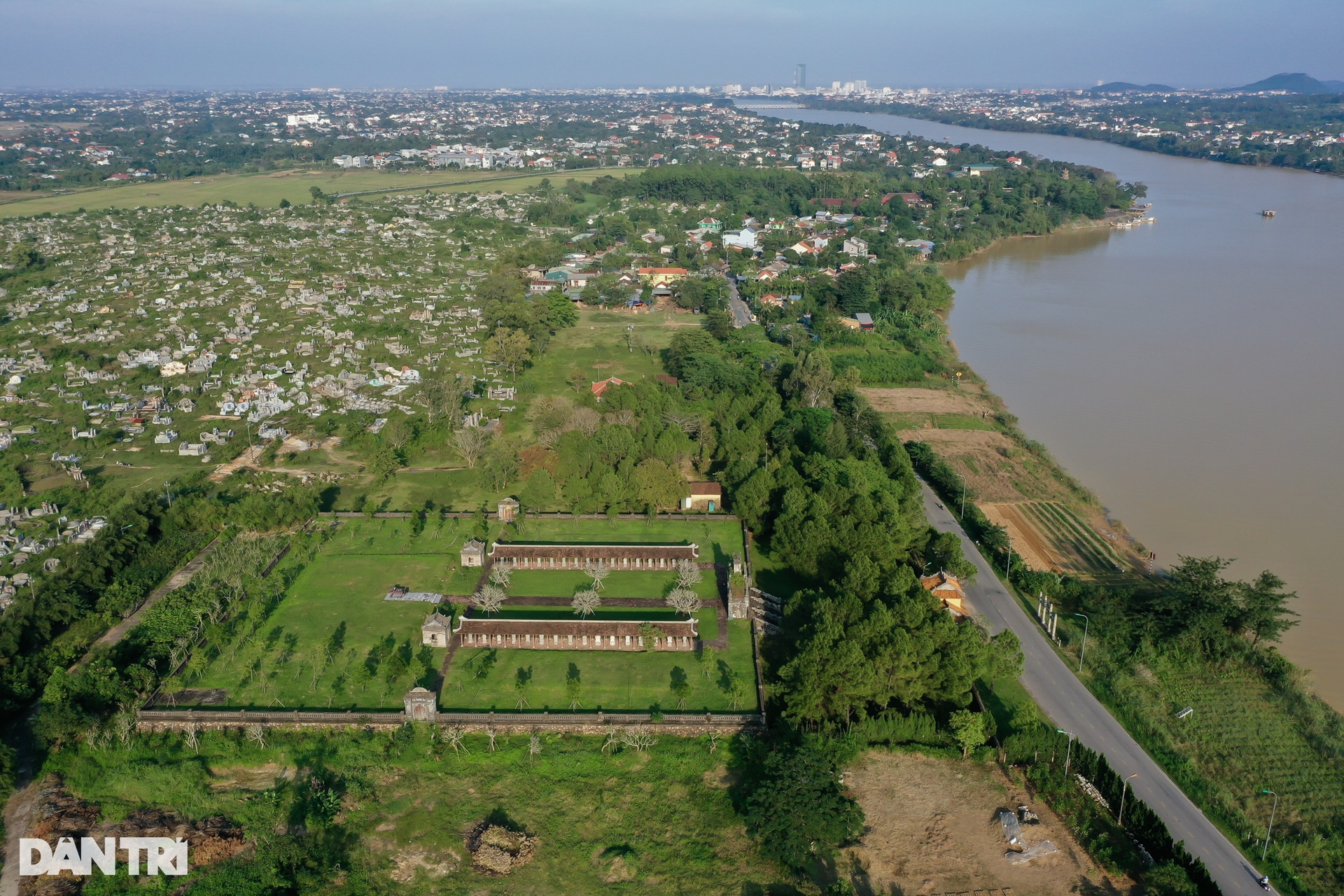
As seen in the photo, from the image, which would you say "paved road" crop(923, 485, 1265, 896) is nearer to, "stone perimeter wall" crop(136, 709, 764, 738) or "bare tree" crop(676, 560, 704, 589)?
"stone perimeter wall" crop(136, 709, 764, 738)

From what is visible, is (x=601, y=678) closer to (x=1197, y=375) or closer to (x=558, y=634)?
(x=558, y=634)

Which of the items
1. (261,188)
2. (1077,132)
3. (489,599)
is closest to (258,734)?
(489,599)

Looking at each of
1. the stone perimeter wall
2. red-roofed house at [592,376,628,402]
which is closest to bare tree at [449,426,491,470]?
red-roofed house at [592,376,628,402]

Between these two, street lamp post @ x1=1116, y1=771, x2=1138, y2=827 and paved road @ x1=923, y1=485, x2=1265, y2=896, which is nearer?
paved road @ x1=923, y1=485, x2=1265, y2=896

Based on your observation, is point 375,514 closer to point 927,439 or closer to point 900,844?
point 900,844

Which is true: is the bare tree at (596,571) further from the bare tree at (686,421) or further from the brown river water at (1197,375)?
the brown river water at (1197,375)

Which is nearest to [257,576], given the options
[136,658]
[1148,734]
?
[136,658]

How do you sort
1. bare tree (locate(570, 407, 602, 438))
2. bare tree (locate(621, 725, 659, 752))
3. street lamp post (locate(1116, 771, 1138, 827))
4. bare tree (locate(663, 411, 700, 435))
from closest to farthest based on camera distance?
street lamp post (locate(1116, 771, 1138, 827)) < bare tree (locate(621, 725, 659, 752)) < bare tree (locate(570, 407, 602, 438)) < bare tree (locate(663, 411, 700, 435))
